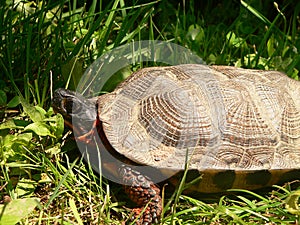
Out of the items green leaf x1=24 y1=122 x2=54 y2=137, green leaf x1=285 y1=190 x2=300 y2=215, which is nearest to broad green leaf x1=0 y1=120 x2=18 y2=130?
green leaf x1=24 y1=122 x2=54 y2=137

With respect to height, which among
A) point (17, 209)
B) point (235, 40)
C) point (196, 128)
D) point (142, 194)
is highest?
point (235, 40)

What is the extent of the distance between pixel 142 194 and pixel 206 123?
440 mm

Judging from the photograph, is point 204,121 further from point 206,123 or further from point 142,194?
point 142,194

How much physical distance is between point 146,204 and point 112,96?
1.91ft

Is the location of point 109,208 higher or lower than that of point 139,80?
lower

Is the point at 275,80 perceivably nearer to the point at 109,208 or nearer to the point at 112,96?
the point at 112,96

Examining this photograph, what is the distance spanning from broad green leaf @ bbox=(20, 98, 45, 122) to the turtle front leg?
45 cm

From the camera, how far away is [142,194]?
2201 millimetres

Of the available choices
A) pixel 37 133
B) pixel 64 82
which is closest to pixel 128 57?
pixel 64 82

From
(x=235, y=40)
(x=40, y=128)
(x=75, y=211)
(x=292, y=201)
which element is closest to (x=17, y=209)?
(x=75, y=211)

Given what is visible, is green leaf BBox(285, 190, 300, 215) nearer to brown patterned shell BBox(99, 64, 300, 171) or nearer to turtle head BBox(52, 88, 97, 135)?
brown patterned shell BBox(99, 64, 300, 171)

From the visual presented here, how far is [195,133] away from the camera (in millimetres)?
2291

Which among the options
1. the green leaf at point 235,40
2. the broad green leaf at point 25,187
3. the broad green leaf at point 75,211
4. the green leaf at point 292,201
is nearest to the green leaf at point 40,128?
the broad green leaf at point 25,187

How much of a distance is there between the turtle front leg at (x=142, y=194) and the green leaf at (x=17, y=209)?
0.50 m
